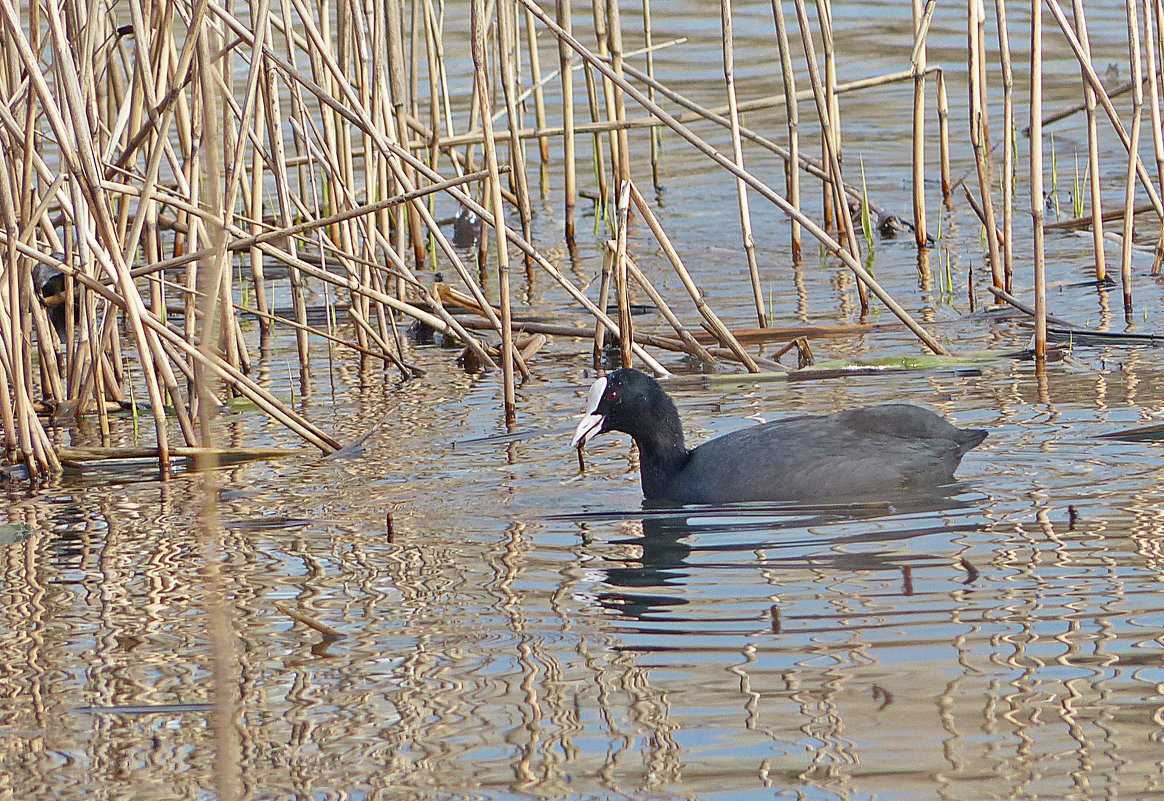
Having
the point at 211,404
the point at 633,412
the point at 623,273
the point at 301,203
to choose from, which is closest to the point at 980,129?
the point at 623,273

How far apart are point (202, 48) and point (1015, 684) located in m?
2.04

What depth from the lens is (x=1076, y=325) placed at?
686 centimetres

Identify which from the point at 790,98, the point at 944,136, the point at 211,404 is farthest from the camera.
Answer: the point at 944,136

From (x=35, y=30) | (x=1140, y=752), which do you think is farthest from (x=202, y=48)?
(x=35, y=30)

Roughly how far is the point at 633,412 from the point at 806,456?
603 millimetres

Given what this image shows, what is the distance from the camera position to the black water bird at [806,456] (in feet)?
16.2

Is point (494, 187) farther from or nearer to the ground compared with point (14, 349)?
farther from the ground

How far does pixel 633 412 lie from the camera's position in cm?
529

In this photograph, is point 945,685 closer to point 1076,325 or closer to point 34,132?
point 34,132

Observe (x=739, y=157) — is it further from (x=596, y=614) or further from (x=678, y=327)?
(x=596, y=614)

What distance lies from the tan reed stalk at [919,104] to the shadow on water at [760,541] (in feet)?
9.37

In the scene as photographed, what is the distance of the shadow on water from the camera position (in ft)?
13.2

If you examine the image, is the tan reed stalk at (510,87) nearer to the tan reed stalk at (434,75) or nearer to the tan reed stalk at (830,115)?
the tan reed stalk at (434,75)

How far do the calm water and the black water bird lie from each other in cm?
10
